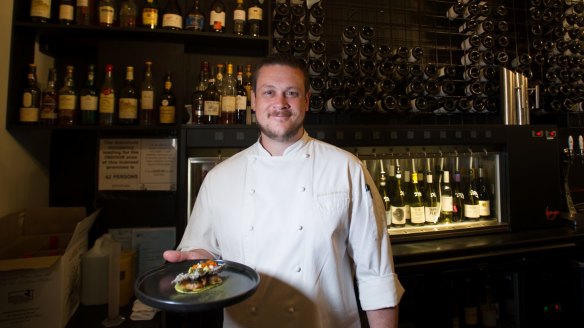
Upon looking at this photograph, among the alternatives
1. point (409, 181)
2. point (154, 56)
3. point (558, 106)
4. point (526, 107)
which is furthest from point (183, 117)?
point (558, 106)

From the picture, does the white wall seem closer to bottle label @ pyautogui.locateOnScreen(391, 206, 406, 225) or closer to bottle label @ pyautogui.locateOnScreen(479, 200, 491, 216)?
bottle label @ pyautogui.locateOnScreen(391, 206, 406, 225)

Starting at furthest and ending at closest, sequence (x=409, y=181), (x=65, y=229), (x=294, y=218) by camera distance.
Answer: (x=409, y=181)
(x=65, y=229)
(x=294, y=218)

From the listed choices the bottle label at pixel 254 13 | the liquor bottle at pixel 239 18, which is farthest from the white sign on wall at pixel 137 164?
the bottle label at pixel 254 13

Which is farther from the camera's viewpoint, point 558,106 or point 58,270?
point 558,106

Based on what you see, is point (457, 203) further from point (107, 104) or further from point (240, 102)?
point (107, 104)

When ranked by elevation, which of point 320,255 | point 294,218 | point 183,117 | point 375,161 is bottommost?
point 320,255

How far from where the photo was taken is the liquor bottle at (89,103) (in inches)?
70.0

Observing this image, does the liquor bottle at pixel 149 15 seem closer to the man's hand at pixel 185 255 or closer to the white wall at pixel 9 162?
the white wall at pixel 9 162

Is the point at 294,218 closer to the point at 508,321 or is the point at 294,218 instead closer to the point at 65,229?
the point at 65,229

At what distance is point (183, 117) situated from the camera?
2039 millimetres

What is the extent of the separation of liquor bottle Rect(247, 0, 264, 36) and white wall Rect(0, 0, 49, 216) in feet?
3.90

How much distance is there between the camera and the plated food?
88 cm

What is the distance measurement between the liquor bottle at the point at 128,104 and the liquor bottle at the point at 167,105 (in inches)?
5.2

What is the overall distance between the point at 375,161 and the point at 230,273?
1450 millimetres
